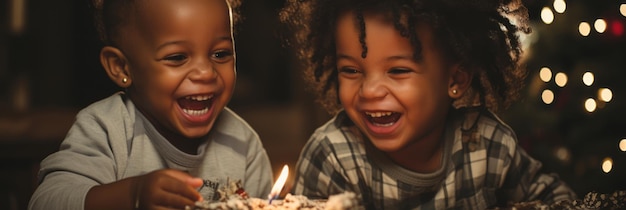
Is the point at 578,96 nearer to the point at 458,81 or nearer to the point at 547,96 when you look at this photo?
the point at 547,96

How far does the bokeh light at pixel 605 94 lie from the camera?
6.98 ft

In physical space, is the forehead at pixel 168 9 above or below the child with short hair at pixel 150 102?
above

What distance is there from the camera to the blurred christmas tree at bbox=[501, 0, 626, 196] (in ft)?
6.97

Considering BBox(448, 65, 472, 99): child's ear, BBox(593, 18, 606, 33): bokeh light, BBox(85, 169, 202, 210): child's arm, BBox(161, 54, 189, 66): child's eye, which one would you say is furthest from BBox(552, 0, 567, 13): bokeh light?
BBox(85, 169, 202, 210): child's arm

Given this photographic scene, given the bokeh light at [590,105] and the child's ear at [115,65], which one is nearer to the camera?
the child's ear at [115,65]

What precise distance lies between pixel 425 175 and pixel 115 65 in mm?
582

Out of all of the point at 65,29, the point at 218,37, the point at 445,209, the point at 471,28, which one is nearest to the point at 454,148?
the point at 445,209

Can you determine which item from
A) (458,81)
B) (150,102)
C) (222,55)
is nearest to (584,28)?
(458,81)

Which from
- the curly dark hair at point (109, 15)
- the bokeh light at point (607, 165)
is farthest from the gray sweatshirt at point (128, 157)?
the bokeh light at point (607, 165)

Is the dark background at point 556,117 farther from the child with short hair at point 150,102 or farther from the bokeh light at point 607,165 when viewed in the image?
the child with short hair at point 150,102

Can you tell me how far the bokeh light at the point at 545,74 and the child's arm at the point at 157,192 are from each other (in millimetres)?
1495

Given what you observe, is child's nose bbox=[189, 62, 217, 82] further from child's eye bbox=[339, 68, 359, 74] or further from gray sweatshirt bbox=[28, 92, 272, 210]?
child's eye bbox=[339, 68, 359, 74]

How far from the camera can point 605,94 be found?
2137 mm

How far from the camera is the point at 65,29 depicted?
378 centimetres
